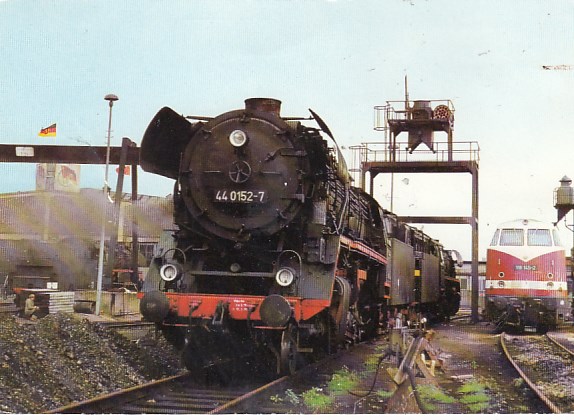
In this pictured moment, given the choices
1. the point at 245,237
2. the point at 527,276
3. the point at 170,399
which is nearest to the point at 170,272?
the point at 245,237

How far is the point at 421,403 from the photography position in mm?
5766

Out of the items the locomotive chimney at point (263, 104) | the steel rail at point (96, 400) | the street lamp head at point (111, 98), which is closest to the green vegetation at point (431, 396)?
the steel rail at point (96, 400)

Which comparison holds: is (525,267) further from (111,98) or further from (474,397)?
(111,98)

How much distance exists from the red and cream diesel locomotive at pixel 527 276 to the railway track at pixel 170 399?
8349 mm

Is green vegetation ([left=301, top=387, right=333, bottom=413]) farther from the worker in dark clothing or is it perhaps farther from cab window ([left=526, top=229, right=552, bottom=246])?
cab window ([left=526, top=229, right=552, bottom=246])

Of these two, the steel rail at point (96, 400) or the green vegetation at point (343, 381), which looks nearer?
the steel rail at point (96, 400)

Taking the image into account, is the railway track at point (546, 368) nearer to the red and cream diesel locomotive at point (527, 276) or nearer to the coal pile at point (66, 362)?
the red and cream diesel locomotive at point (527, 276)

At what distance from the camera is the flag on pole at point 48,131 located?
8016 millimetres

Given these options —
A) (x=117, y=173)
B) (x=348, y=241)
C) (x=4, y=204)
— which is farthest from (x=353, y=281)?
(x=4, y=204)

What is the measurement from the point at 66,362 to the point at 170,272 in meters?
1.39

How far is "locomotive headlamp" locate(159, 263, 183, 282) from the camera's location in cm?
708

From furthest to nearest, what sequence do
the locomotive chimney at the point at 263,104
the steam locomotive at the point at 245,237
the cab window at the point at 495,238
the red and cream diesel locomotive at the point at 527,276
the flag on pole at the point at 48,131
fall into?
1. the cab window at the point at 495,238
2. the red and cream diesel locomotive at the point at 527,276
3. the flag on pole at the point at 48,131
4. the locomotive chimney at the point at 263,104
5. the steam locomotive at the point at 245,237

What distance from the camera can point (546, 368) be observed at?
874 cm

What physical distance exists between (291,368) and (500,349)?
5.03 m
